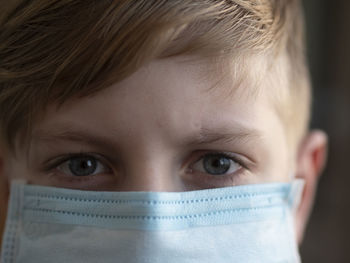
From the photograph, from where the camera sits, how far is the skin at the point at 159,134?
1061 mm

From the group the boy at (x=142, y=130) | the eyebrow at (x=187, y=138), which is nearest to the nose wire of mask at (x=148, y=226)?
Answer: the boy at (x=142, y=130)

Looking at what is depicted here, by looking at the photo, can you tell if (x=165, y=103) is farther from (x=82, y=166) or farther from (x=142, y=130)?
(x=82, y=166)

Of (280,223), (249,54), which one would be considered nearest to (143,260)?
(280,223)

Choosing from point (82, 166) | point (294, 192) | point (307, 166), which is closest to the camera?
point (82, 166)

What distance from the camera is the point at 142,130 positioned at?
1.06 metres

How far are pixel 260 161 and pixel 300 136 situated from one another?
0.35m

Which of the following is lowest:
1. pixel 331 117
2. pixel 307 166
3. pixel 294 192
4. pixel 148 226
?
pixel 148 226

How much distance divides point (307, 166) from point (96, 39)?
76cm

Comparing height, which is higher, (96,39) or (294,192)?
(96,39)

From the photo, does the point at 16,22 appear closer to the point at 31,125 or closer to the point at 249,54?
the point at 31,125

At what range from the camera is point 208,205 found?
3.66ft

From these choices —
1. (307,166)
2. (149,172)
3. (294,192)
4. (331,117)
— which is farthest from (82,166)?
(331,117)

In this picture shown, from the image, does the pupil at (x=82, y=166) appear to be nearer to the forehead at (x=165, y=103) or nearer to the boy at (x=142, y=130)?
the boy at (x=142, y=130)

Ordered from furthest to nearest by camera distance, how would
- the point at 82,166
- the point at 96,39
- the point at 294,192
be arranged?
the point at 294,192
the point at 82,166
the point at 96,39
